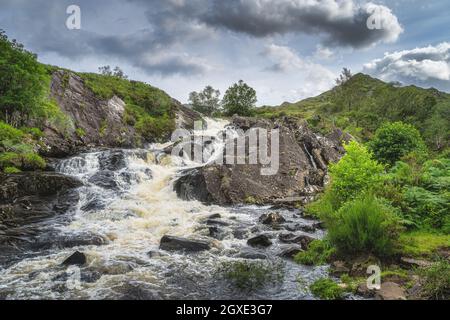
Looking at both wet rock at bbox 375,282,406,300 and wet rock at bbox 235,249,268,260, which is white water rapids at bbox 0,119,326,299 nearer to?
wet rock at bbox 235,249,268,260

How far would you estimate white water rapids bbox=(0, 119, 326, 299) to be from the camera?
37.1ft

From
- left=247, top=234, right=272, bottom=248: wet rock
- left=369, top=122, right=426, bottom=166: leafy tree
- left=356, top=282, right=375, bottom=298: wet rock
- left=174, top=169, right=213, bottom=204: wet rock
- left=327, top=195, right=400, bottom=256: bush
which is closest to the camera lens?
left=356, top=282, right=375, bottom=298: wet rock

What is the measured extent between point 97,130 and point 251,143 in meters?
22.8

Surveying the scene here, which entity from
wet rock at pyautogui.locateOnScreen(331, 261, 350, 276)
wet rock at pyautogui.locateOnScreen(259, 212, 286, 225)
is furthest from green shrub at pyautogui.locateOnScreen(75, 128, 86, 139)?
wet rock at pyautogui.locateOnScreen(331, 261, 350, 276)

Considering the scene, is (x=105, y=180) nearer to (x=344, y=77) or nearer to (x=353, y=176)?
(x=353, y=176)

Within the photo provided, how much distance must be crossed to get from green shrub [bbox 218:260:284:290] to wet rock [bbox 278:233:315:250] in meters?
2.52

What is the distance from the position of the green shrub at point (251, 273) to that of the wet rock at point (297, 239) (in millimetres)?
2523

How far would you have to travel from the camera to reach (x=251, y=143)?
1362 inches

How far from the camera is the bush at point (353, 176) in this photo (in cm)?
1642

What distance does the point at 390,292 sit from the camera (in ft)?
32.3

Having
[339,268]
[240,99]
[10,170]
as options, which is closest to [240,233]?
[339,268]

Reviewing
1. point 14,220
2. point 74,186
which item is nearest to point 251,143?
point 74,186

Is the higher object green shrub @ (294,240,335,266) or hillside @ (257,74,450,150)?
hillside @ (257,74,450,150)
